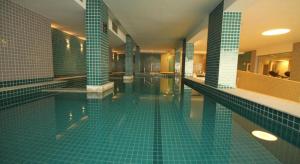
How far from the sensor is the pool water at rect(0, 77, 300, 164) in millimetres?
1192

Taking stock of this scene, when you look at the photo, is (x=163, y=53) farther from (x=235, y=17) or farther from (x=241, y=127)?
(x=241, y=127)

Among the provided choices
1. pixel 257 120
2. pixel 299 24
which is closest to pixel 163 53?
pixel 299 24

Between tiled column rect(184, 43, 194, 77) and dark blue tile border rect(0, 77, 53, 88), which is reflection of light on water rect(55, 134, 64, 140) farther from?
tiled column rect(184, 43, 194, 77)

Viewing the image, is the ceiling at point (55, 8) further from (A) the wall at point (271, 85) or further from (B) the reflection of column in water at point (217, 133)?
(A) the wall at point (271, 85)

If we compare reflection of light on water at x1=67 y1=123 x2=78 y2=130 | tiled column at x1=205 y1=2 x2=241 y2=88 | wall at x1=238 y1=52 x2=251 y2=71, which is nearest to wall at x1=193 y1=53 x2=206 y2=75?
wall at x1=238 y1=52 x2=251 y2=71

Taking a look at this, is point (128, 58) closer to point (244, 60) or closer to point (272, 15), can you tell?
point (272, 15)

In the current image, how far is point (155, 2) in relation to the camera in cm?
380

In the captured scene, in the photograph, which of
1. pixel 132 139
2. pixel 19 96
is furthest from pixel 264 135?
pixel 19 96

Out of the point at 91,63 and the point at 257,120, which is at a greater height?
the point at 91,63

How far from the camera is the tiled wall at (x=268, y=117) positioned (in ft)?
5.60

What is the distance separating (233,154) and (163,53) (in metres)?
16.7

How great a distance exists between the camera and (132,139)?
148 centimetres

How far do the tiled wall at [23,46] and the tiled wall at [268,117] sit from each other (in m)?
4.84

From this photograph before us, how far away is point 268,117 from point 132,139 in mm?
1900
